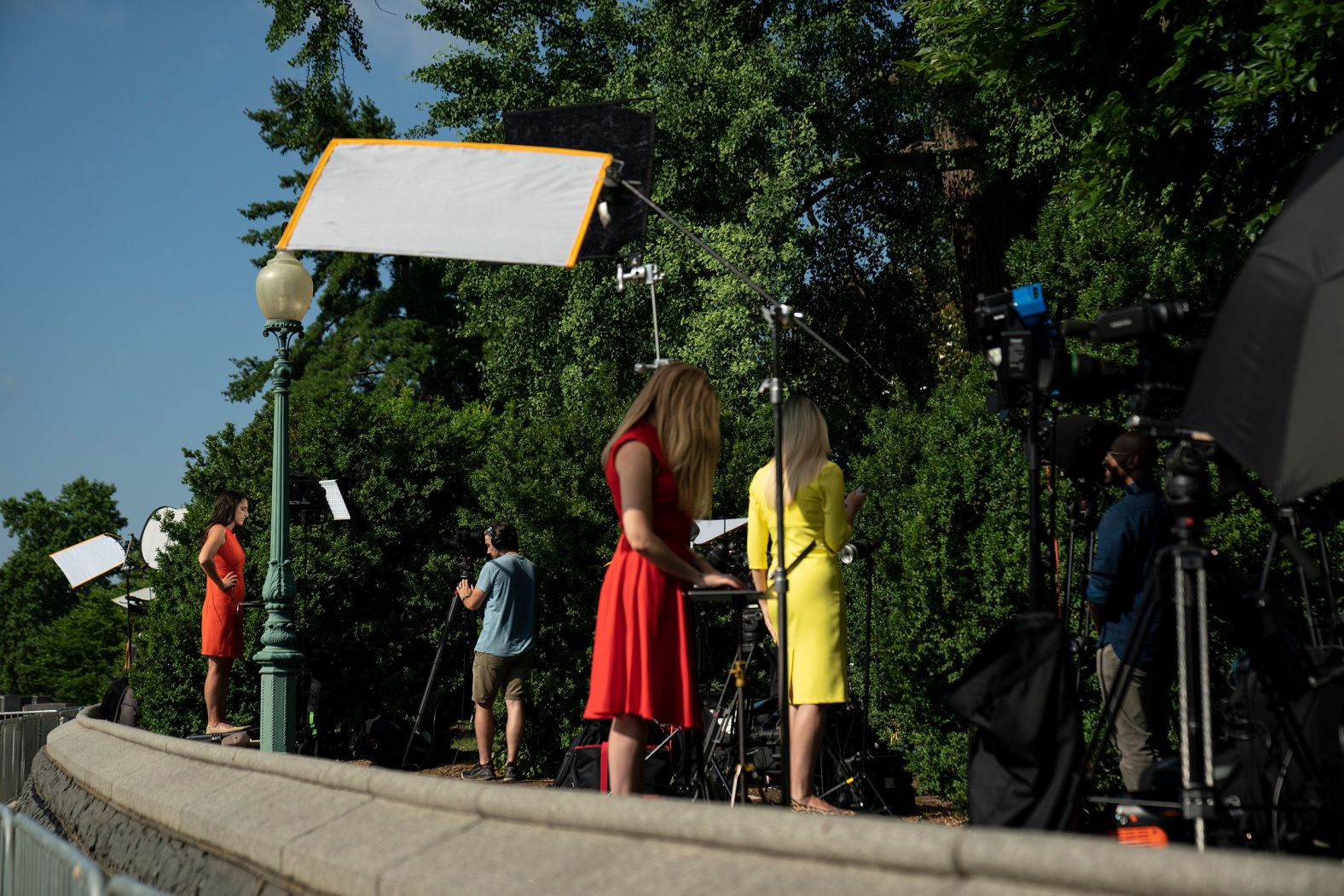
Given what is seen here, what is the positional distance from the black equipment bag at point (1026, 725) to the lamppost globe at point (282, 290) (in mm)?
8496

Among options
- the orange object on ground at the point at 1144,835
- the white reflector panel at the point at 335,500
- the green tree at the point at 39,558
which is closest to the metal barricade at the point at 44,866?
the orange object on ground at the point at 1144,835

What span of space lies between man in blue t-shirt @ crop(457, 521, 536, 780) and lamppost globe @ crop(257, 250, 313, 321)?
2.74m

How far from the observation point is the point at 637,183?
5.24 metres

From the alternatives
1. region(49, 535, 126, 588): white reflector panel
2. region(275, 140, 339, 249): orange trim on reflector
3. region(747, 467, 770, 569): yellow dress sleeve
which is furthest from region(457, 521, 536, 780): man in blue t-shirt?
region(49, 535, 126, 588): white reflector panel

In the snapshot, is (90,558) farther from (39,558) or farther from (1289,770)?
(39,558)

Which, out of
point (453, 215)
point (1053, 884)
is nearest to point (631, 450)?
point (453, 215)

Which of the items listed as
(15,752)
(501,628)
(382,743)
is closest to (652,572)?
(501,628)

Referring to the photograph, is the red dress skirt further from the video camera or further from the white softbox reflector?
the video camera

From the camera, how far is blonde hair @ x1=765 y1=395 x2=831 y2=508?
585 centimetres

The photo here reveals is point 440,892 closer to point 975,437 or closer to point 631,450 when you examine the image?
point 631,450

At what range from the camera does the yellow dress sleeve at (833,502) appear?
584cm

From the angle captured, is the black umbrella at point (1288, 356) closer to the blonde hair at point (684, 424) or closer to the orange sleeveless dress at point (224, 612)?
the blonde hair at point (684, 424)

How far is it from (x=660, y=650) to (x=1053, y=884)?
2379 millimetres

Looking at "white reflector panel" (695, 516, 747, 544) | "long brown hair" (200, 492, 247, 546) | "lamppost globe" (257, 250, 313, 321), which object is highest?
"lamppost globe" (257, 250, 313, 321)
